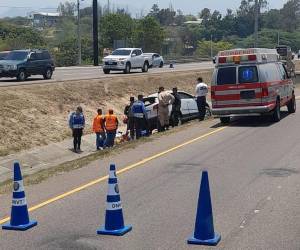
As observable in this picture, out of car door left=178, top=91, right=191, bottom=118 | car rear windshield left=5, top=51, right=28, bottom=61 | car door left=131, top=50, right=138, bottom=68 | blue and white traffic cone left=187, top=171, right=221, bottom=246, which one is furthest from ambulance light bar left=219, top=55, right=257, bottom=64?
car door left=131, top=50, right=138, bottom=68

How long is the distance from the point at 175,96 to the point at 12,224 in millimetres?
15561

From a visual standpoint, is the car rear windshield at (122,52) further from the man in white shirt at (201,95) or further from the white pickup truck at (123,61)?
the man in white shirt at (201,95)

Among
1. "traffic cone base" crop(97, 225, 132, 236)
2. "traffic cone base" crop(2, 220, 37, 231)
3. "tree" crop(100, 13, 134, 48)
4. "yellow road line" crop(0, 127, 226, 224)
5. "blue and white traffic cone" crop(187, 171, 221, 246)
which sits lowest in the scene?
"yellow road line" crop(0, 127, 226, 224)

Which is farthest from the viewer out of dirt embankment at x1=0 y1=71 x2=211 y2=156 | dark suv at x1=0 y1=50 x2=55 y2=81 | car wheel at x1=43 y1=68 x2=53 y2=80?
car wheel at x1=43 y1=68 x2=53 y2=80

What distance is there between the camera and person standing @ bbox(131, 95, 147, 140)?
72.3 feet

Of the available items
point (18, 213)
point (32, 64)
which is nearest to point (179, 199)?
point (18, 213)

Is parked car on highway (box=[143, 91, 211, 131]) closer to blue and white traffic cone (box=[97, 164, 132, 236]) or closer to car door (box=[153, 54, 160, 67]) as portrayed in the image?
blue and white traffic cone (box=[97, 164, 132, 236])

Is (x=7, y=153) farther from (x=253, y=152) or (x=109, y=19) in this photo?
(x=109, y=19)

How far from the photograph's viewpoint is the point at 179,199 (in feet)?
33.6

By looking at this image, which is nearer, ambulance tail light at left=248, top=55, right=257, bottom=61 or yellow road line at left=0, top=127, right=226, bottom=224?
yellow road line at left=0, top=127, right=226, bottom=224

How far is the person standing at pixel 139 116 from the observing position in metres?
22.0

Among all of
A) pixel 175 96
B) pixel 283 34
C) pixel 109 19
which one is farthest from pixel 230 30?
pixel 175 96

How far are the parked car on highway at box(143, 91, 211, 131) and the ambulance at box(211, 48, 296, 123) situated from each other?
2862 mm

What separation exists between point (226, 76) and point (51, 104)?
9479 mm
